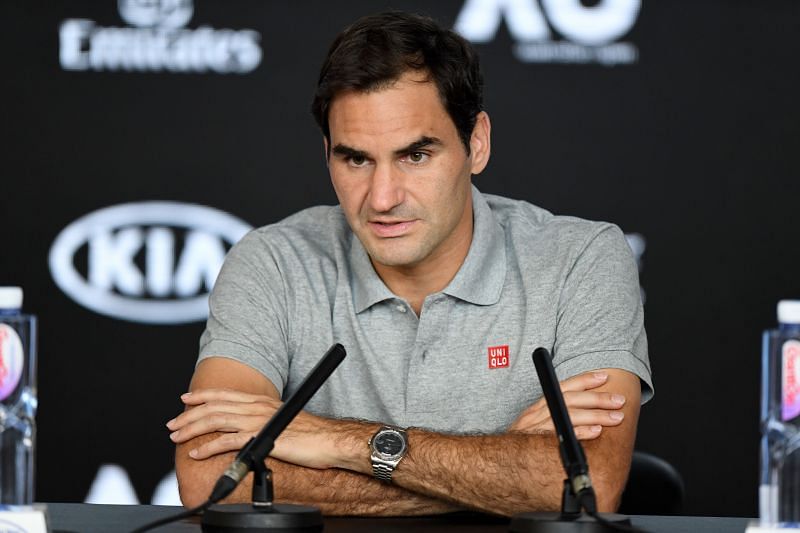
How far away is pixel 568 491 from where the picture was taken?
5.19ft

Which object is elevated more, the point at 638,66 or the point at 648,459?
the point at 638,66

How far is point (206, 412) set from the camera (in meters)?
2.15

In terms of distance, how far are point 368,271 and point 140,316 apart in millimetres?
1100

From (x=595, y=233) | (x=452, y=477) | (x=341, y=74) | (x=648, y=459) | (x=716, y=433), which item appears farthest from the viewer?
(x=716, y=433)

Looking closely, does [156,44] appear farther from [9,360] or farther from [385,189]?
[9,360]

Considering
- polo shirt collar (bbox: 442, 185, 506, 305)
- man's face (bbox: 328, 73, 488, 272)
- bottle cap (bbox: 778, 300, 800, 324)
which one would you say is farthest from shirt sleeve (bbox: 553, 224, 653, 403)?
bottle cap (bbox: 778, 300, 800, 324)

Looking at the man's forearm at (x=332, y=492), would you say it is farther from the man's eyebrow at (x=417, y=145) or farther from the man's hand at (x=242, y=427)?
the man's eyebrow at (x=417, y=145)

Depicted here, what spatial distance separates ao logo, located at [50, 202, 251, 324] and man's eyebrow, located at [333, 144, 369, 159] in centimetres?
111

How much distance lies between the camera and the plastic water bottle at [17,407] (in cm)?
155

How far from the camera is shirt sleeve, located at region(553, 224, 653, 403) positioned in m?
2.22

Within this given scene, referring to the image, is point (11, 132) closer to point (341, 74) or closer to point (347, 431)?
point (341, 74)

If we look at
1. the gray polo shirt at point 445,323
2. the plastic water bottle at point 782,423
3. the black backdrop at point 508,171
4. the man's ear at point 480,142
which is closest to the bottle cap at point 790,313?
the plastic water bottle at point 782,423

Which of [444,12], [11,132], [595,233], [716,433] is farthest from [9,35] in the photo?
[716,433]

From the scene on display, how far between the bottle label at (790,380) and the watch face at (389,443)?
704mm
